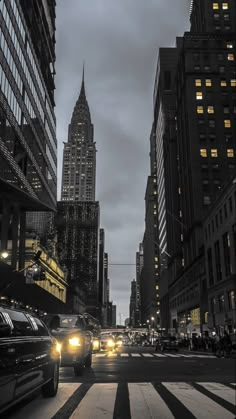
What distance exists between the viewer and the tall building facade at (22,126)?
45.5 m

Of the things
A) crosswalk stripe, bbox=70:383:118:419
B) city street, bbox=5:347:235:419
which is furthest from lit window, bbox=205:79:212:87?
crosswalk stripe, bbox=70:383:118:419

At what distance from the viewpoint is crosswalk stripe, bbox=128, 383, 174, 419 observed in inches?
274

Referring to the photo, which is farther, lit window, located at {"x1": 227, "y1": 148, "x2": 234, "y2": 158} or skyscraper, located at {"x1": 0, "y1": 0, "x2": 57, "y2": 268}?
lit window, located at {"x1": 227, "y1": 148, "x2": 234, "y2": 158}

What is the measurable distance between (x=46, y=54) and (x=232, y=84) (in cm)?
4510

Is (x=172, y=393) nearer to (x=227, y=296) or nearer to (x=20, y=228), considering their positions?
(x=227, y=296)

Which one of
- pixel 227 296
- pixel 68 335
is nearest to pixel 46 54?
pixel 227 296

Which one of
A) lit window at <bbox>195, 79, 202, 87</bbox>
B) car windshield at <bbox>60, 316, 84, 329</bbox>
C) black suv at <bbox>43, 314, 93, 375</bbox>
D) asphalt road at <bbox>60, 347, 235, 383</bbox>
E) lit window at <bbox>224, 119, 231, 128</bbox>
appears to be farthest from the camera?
lit window at <bbox>195, 79, 202, 87</bbox>

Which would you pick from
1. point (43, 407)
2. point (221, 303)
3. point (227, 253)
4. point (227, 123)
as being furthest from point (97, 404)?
point (227, 123)

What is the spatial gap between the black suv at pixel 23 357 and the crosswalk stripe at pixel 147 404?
5.46 ft

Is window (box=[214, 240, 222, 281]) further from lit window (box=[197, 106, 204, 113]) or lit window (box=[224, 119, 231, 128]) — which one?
lit window (box=[197, 106, 204, 113])

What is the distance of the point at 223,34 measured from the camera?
10606 centimetres

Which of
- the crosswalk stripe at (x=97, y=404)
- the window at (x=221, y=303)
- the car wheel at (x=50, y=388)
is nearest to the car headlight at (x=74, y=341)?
the crosswalk stripe at (x=97, y=404)

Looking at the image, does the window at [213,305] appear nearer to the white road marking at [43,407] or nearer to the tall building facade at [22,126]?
the tall building facade at [22,126]

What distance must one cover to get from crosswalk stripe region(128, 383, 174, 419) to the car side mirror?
255 cm
